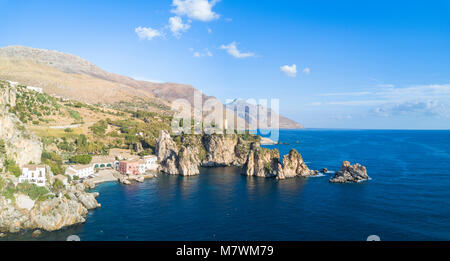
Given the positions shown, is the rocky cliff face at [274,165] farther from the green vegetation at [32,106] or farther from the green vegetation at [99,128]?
the green vegetation at [32,106]

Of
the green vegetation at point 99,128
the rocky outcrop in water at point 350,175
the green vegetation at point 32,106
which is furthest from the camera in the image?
the green vegetation at point 99,128

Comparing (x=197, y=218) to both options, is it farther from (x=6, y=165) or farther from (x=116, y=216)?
(x=6, y=165)

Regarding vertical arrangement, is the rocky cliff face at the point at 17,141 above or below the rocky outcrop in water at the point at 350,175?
above

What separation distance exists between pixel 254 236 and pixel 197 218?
1282 centimetres

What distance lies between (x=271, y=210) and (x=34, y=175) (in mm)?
49185

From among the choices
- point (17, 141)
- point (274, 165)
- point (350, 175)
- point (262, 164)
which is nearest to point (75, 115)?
point (17, 141)

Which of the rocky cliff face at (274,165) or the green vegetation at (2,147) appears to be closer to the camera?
the green vegetation at (2,147)

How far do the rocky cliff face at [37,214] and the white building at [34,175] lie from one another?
525 cm

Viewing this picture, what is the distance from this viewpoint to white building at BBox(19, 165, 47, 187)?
52.9 m

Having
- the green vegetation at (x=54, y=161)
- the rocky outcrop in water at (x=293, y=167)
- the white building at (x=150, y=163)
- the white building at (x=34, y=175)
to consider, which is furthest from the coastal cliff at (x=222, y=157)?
the white building at (x=34, y=175)

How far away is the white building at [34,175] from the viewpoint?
52869mm

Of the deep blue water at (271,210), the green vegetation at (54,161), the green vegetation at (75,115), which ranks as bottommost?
the deep blue water at (271,210)

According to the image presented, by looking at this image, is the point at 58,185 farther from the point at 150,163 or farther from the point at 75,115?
the point at 75,115
